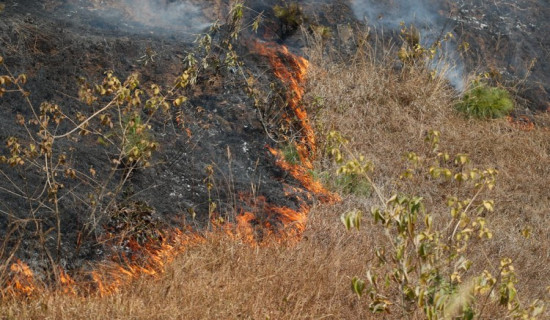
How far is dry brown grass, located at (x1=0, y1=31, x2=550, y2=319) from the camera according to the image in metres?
3.54

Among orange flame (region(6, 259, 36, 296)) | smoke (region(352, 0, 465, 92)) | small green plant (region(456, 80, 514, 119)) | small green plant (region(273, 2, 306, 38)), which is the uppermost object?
orange flame (region(6, 259, 36, 296))

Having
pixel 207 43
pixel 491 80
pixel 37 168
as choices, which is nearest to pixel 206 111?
pixel 207 43

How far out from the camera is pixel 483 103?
7.73 metres

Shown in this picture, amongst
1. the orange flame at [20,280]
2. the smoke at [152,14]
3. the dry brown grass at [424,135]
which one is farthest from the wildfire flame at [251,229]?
the smoke at [152,14]

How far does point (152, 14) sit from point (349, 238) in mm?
3127

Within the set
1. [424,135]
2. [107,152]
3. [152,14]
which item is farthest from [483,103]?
[107,152]

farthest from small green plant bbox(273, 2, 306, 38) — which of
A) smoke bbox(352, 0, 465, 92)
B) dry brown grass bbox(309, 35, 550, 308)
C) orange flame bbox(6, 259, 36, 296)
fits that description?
orange flame bbox(6, 259, 36, 296)

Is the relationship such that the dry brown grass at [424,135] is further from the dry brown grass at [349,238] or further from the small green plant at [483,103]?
the small green plant at [483,103]

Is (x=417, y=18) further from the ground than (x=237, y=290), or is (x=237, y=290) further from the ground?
(x=237, y=290)

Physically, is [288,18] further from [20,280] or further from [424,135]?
[20,280]

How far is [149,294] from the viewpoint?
3623 millimetres

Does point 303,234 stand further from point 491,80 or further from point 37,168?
point 491,80

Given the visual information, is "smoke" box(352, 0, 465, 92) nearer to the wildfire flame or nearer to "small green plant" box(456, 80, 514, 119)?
"small green plant" box(456, 80, 514, 119)

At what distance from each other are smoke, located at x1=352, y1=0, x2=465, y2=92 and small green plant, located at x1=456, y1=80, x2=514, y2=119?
0.41m
